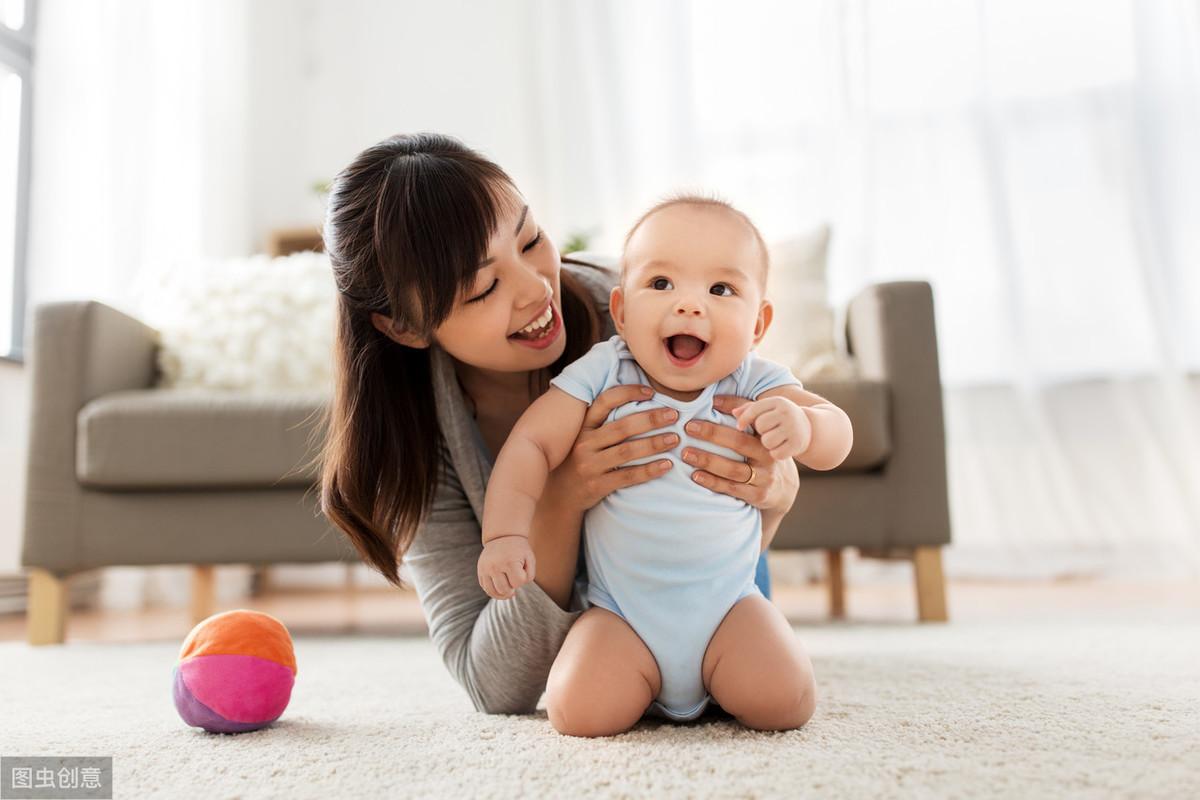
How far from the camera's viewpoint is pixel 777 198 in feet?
10.4

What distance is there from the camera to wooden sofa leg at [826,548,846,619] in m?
2.17

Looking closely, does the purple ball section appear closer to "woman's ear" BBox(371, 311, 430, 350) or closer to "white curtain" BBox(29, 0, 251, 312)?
"woman's ear" BBox(371, 311, 430, 350)

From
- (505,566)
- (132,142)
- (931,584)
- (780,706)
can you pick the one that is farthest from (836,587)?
(132,142)

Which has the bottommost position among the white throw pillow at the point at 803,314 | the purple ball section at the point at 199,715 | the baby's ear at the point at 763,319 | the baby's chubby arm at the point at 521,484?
the purple ball section at the point at 199,715

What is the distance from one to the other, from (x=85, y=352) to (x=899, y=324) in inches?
61.2

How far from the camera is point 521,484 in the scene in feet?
2.81

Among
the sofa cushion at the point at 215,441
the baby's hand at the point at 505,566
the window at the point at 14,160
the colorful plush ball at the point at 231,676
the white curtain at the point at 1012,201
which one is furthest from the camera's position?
the white curtain at the point at 1012,201

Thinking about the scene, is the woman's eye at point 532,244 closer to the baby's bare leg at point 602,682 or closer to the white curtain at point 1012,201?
the baby's bare leg at point 602,682

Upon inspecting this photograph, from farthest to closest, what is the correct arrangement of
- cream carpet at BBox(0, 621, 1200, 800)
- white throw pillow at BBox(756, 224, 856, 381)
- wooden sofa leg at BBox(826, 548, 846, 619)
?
wooden sofa leg at BBox(826, 548, 846, 619)
white throw pillow at BBox(756, 224, 856, 381)
cream carpet at BBox(0, 621, 1200, 800)

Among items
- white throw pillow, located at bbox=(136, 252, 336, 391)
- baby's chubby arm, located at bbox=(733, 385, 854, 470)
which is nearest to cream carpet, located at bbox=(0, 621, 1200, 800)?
baby's chubby arm, located at bbox=(733, 385, 854, 470)

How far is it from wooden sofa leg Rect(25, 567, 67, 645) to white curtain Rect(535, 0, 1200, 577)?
1933 millimetres

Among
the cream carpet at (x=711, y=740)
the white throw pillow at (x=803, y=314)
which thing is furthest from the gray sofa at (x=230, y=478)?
the cream carpet at (x=711, y=740)

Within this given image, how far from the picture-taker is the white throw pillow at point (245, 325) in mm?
2113

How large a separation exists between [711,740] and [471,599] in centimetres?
35
